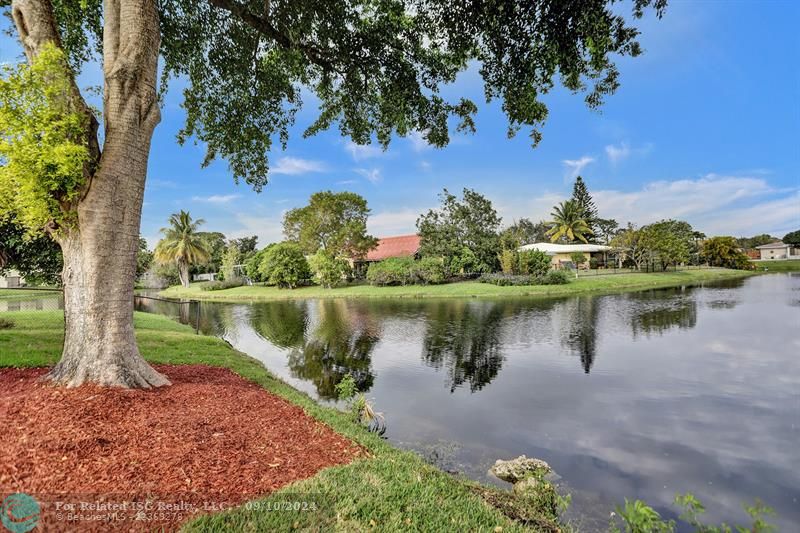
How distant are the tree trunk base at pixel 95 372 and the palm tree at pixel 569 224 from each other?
217 feet

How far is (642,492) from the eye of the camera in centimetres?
485

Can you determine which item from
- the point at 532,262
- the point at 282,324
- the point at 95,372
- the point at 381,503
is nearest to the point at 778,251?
the point at 532,262

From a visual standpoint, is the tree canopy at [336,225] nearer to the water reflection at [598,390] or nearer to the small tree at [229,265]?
the small tree at [229,265]

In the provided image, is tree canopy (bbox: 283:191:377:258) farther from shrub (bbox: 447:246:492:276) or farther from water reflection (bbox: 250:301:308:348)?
water reflection (bbox: 250:301:308:348)

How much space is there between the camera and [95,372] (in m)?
4.98

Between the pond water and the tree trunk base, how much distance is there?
4018 mm

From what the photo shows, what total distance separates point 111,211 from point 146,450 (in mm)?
3296

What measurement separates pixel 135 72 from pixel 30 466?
493 cm

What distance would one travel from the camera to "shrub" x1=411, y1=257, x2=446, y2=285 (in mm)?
35625

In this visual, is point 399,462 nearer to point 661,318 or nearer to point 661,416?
point 661,416

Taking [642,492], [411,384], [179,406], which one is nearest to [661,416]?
[642,492]

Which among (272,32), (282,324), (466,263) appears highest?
(272,32)

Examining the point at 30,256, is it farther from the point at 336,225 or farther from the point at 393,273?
the point at 336,225

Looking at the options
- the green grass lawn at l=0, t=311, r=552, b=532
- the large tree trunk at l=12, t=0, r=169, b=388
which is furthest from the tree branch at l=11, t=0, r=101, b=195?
the green grass lawn at l=0, t=311, r=552, b=532
